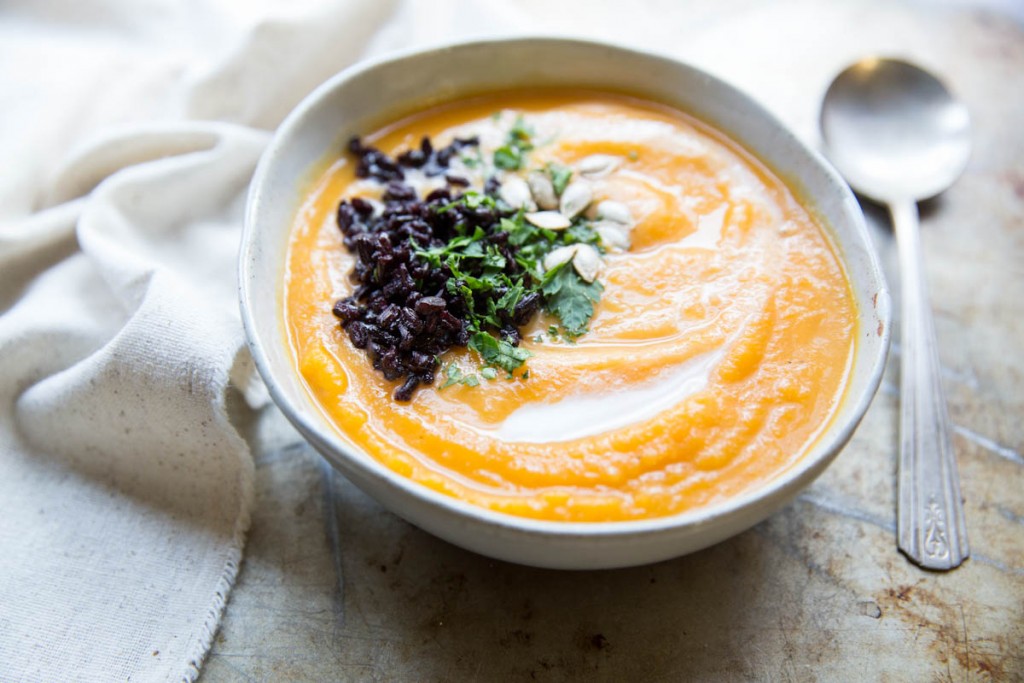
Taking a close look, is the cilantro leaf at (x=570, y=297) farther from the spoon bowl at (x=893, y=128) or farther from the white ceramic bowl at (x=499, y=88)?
the spoon bowl at (x=893, y=128)

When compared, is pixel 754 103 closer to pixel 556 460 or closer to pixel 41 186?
pixel 556 460

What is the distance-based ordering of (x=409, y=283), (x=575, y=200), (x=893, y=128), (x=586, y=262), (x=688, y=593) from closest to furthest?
(x=688, y=593), (x=409, y=283), (x=586, y=262), (x=575, y=200), (x=893, y=128)

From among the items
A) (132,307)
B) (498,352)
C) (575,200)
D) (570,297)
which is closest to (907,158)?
(575,200)

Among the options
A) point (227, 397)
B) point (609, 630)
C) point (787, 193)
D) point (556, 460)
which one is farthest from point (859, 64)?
point (227, 397)

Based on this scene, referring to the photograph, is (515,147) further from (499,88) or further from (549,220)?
(549,220)

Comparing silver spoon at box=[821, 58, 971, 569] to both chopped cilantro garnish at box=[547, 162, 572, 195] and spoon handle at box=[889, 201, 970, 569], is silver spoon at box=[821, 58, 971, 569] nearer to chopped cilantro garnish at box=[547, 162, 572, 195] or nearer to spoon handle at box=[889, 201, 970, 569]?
spoon handle at box=[889, 201, 970, 569]
